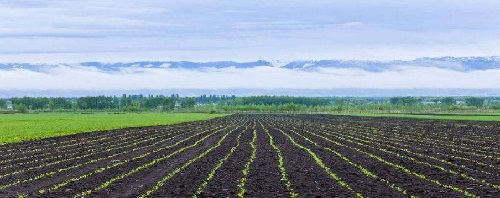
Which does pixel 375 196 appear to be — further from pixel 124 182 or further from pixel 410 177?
pixel 124 182

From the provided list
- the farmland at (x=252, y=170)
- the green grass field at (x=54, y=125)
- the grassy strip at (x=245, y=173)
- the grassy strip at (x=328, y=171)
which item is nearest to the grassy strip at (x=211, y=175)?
the farmland at (x=252, y=170)

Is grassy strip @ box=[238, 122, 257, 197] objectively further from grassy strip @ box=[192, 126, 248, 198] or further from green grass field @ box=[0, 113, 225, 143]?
green grass field @ box=[0, 113, 225, 143]

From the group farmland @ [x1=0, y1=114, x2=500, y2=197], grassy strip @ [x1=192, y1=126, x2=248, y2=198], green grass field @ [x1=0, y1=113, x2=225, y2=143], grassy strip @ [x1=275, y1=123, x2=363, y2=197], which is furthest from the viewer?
green grass field @ [x1=0, y1=113, x2=225, y2=143]

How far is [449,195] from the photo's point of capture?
16281 millimetres

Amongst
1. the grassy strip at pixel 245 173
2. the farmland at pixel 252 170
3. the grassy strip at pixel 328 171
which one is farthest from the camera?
the grassy strip at pixel 328 171

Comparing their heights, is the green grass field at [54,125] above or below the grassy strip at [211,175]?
above

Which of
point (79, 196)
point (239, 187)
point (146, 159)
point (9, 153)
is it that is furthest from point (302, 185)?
point (9, 153)

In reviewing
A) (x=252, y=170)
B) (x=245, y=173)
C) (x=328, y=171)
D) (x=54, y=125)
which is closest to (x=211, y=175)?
(x=245, y=173)

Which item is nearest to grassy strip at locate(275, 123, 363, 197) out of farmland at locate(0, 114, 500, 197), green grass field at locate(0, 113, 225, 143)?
farmland at locate(0, 114, 500, 197)

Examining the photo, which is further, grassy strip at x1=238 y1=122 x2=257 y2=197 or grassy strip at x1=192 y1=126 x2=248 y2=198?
grassy strip at x1=238 y1=122 x2=257 y2=197

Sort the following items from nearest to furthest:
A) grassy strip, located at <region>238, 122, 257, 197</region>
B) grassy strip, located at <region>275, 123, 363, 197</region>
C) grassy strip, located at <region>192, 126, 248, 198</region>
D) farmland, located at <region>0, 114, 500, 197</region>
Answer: grassy strip, located at <region>192, 126, 248, 198</region>, grassy strip, located at <region>238, 122, 257, 197</region>, farmland, located at <region>0, 114, 500, 197</region>, grassy strip, located at <region>275, 123, 363, 197</region>

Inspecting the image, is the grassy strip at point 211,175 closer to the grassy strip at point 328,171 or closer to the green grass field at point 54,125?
the grassy strip at point 328,171

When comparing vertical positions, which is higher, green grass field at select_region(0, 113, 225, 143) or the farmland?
green grass field at select_region(0, 113, 225, 143)

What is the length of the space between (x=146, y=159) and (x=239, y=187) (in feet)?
29.0
